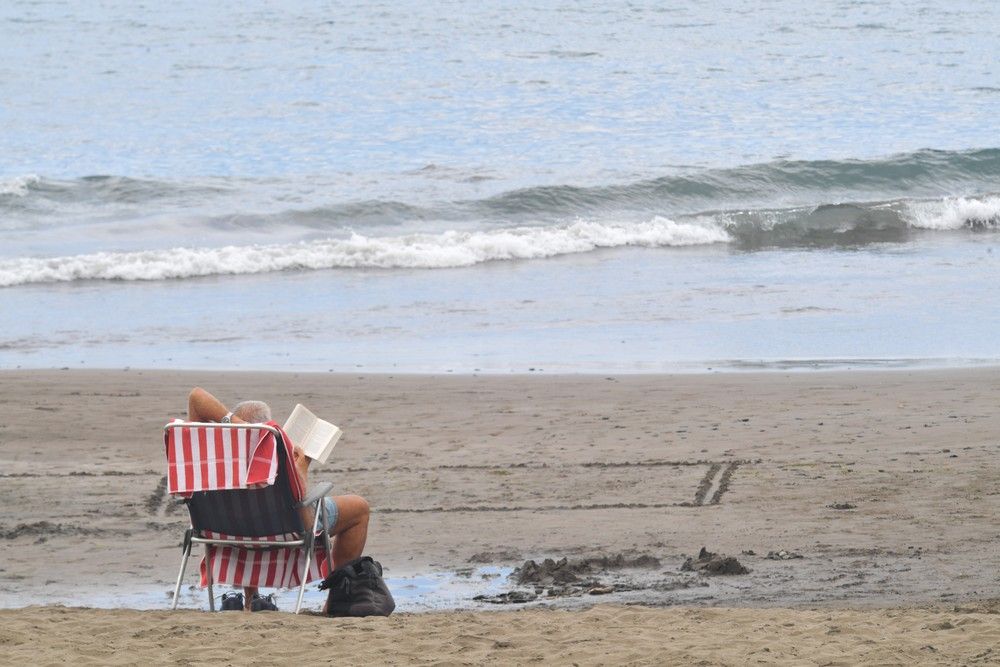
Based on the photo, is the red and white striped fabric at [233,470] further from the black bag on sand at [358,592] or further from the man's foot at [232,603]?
the black bag on sand at [358,592]

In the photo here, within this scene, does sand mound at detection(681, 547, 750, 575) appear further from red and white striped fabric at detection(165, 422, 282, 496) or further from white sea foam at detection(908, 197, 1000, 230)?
white sea foam at detection(908, 197, 1000, 230)

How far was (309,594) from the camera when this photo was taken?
5.93 meters

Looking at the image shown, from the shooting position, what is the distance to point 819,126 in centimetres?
2591

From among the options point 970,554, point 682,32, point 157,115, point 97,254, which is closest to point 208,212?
point 97,254

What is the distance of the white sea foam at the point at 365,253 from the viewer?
1483cm

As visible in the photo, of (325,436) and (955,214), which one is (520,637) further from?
(955,214)

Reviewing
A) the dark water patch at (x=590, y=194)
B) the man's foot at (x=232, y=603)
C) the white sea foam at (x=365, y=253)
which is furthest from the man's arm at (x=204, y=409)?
the dark water patch at (x=590, y=194)

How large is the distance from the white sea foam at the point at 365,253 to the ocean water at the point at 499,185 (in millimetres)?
42

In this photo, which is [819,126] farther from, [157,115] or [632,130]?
[157,115]

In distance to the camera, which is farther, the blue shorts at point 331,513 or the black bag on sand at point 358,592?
the blue shorts at point 331,513

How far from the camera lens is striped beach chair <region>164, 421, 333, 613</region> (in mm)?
5227

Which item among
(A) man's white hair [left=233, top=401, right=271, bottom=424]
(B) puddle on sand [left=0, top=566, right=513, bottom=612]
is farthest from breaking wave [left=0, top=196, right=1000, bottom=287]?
(A) man's white hair [left=233, top=401, right=271, bottom=424]

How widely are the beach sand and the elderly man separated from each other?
0.36m

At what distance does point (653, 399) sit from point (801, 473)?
6.29 ft
